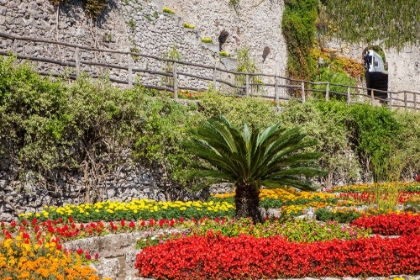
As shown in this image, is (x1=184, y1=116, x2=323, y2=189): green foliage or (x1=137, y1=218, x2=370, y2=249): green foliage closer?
(x1=137, y1=218, x2=370, y2=249): green foliage

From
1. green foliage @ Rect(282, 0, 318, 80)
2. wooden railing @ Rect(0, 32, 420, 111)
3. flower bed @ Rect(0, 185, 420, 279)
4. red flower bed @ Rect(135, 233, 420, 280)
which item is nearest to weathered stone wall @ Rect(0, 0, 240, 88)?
wooden railing @ Rect(0, 32, 420, 111)

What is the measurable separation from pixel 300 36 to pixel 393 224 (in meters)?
21.3

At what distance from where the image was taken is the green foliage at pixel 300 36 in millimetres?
31688

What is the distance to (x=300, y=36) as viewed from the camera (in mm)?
31953

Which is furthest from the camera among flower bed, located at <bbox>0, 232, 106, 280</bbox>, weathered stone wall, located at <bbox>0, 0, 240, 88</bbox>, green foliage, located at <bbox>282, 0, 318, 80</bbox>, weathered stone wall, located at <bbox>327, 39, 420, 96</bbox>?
weathered stone wall, located at <bbox>327, 39, 420, 96</bbox>

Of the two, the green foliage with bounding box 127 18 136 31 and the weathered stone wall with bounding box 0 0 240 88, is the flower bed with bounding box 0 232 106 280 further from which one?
the green foliage with bounding box 127 18 136 31

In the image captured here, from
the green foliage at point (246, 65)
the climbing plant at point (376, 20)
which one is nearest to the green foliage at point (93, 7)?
the green foliage at point (246, 65)

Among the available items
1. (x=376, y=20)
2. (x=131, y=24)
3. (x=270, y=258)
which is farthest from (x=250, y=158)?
(x=376, y=20)

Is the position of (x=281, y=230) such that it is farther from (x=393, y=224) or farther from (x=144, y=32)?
(x=144, y=32)

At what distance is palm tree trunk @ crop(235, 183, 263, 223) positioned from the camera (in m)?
11.5

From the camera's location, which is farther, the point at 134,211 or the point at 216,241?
the point at 134,211

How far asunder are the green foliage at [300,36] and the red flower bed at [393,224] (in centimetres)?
1978

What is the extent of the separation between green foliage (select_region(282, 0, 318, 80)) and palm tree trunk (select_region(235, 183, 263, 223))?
20.5 metres

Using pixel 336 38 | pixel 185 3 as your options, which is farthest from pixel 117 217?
pixel 336 38
